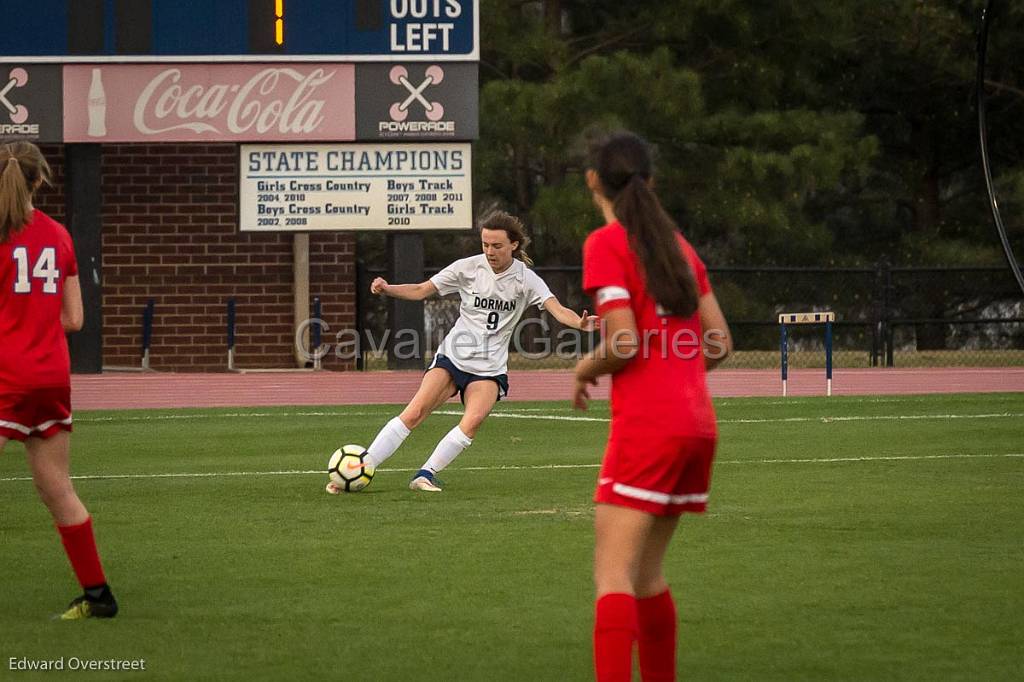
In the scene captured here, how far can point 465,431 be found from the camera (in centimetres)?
1205

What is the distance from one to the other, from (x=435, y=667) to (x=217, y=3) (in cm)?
2221

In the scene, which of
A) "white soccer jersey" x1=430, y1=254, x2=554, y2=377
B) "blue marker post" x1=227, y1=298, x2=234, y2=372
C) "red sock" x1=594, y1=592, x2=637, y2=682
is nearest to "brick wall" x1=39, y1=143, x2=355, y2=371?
"blue marker post" x1=227, y1=298, x2=234, y2=372

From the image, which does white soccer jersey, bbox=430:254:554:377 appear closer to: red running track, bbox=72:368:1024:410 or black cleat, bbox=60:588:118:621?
black cleat, bbox=60:588:118:621

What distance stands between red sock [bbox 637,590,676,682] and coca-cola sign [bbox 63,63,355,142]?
2269 centimetres

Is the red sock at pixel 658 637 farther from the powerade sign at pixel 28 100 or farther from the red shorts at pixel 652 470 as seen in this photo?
the powerade sign at pixel 28 100

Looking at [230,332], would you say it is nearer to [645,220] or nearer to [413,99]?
[413,99]

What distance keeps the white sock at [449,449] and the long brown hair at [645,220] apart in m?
6.70

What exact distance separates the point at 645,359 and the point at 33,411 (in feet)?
9.24

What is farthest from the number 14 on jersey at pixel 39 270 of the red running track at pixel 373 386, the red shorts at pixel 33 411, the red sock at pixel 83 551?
the red running track at pixel 373 386

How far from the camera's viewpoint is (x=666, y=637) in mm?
5543

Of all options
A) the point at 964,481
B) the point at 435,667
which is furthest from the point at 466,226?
the point at 435,667

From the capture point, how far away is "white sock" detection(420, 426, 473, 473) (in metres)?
12.1

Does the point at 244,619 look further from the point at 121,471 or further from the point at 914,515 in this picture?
the point at 121,471

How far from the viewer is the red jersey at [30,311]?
6.94 meters
